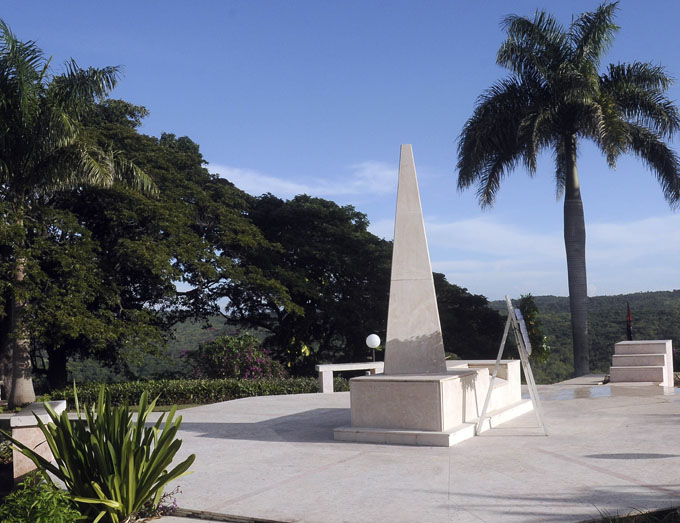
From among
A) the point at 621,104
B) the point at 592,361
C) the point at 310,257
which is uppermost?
the point at 621,104

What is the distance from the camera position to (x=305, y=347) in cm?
2598

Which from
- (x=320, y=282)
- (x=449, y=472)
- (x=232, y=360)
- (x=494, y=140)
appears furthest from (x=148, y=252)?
(x=449, y=472)

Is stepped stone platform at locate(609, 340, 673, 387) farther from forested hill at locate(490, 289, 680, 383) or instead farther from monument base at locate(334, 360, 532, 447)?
forested hill at locate(490, 289, 680, 383)

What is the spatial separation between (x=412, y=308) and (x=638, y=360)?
8361mm

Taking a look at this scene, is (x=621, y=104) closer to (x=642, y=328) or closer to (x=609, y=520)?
(x=642, y=328)

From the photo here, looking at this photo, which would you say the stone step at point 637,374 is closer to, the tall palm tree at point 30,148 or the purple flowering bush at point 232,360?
the purple flowering bush at point 232,360

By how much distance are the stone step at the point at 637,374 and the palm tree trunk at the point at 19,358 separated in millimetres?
14181

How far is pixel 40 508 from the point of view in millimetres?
4953

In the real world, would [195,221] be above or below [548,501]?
above

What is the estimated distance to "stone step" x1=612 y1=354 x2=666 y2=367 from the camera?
1564 cm

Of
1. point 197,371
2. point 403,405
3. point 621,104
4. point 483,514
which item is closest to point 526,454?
point 403,405

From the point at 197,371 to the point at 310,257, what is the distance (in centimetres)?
890

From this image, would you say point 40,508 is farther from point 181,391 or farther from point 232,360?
point 232,360

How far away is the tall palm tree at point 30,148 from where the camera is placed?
15.9 meters
